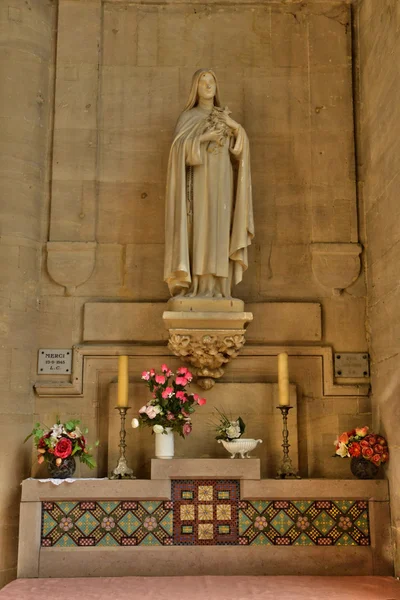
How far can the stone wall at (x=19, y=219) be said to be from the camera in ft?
20.9

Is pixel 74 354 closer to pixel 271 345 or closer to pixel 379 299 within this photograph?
pixel 271 345

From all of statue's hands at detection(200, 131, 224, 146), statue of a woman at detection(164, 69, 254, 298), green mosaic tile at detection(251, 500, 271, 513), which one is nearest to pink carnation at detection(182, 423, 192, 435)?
green mosaic tile at detection(251, 500, 271, 513)

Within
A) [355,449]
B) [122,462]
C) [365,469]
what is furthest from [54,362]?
[365,469]

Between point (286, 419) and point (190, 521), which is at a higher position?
point (286, 419)

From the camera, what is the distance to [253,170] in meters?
7.23

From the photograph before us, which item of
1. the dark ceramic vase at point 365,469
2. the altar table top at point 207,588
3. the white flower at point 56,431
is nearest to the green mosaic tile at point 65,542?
the altar table top at point 207,588

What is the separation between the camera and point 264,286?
277 inches

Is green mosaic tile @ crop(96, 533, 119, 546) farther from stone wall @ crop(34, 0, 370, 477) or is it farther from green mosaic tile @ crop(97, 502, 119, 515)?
stone wall @ crop(34, 0, 370, 477)

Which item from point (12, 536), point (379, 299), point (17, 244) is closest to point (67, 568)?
point (12, 536)

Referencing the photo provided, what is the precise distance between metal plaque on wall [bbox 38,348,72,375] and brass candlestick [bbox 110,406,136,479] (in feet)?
2.26

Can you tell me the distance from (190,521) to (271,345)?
1.75 m

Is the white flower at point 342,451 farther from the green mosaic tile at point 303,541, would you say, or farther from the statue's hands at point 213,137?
the statue's hands at point 213,137

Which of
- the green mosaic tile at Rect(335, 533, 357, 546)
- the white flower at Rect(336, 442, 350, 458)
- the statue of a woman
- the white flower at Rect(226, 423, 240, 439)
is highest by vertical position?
the statue of a woman

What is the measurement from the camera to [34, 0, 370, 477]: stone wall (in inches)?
269
